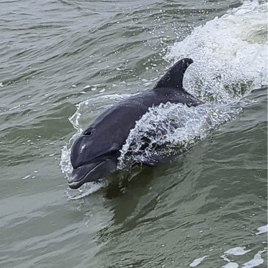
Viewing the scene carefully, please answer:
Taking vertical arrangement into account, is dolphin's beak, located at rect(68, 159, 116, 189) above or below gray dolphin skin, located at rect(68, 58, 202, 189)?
below

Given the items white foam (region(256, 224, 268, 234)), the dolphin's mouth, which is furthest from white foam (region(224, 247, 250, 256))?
the dolphin's mouth

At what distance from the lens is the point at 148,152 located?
6.93 meters

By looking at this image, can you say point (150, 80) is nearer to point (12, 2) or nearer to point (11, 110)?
point (11, 110)

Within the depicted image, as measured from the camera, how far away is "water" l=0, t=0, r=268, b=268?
17.0ft

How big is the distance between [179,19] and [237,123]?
743 centimetres

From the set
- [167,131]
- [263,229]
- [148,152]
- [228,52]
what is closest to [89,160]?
[148,152]

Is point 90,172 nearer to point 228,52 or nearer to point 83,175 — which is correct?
point 83,175

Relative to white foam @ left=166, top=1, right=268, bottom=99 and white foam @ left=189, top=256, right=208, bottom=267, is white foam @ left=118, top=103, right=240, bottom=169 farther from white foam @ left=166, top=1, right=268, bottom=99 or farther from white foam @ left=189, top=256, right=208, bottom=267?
white foam @ left=189, top=256, right=208, bottom=267

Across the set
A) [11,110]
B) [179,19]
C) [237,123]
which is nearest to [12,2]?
[179,19]

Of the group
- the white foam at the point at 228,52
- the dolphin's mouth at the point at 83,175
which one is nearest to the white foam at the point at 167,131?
the dolphin's mouth at the point at 83,175

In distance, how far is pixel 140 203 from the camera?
20.0 feet

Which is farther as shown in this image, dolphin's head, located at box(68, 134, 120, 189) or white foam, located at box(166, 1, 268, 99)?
white foam, located at box(166, 1, 268, 99)

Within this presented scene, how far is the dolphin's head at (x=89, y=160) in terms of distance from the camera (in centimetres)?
624

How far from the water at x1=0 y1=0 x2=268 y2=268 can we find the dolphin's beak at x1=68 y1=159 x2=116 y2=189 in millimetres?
259
